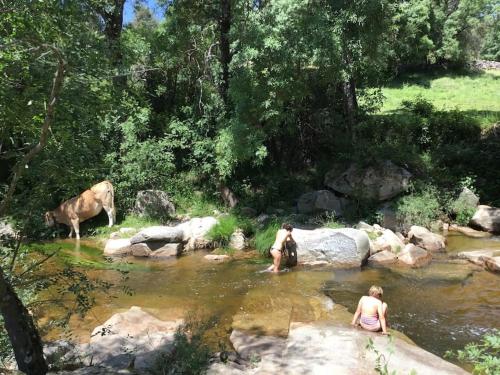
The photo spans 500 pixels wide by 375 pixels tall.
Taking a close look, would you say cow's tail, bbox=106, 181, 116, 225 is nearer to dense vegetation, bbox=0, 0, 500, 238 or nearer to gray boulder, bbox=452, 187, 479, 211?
dense vegetation, bbox=0, 0, 500, 238

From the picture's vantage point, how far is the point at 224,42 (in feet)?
56.4

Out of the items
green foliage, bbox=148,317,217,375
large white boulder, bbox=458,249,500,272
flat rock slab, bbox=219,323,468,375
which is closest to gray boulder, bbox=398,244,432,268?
large white boulder, bbox=458,249,500,272

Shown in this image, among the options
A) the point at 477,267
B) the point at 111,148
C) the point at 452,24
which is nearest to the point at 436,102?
the point at 452,24

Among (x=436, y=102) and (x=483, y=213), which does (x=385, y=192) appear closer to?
(x=483, y=213)

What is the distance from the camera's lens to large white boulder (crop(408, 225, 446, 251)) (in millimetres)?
12750

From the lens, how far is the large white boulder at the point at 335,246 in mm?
11828

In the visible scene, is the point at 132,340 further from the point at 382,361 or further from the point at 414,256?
the point at 414,256

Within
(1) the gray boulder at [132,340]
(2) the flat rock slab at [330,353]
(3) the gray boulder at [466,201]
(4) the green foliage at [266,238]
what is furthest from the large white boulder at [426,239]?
(1) the gray boulder at [132,340]

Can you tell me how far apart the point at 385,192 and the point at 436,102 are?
11289 millimetres

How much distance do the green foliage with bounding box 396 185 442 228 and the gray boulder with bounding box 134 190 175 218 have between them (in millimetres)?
7993

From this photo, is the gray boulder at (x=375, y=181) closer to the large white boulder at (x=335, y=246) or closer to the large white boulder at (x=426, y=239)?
the large white boulder at (x=426, y=239)

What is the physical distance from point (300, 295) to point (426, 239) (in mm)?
5078

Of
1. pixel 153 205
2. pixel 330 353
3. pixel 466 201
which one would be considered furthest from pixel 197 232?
pixel 466 201

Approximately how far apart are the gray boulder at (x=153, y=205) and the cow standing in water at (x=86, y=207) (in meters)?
0.91
